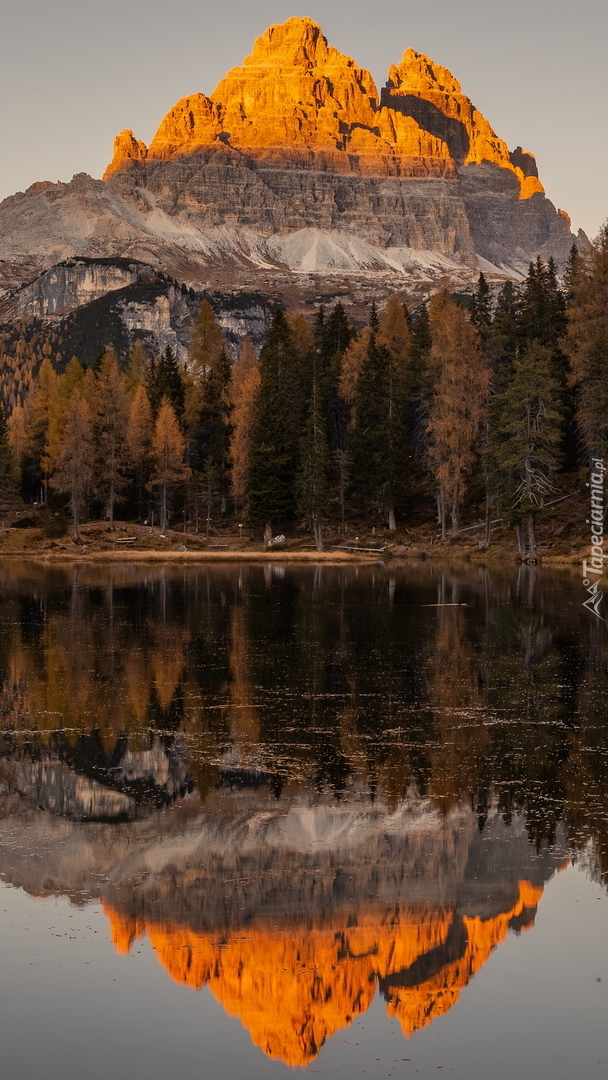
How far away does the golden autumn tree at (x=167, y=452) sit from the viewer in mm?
98938

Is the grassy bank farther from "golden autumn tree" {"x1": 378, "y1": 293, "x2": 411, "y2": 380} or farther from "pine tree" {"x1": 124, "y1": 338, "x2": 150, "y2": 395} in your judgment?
A: "pine tree" {"x1": 124, "y1": 338, "x2": 150, "y2": 395}

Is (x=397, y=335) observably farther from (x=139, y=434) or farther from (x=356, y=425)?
(x=139, y=434)

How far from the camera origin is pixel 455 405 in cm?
8456

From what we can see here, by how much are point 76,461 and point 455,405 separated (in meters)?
32.6

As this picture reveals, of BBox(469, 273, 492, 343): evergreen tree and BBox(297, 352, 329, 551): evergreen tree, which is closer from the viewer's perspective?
BBox(297, 352, 329, 551): evergreen tree

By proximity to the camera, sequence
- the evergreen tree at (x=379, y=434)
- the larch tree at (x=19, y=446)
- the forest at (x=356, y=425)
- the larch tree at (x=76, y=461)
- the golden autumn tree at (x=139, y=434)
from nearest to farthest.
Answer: the forest at (x=356, y=425) < the evergreen tree at (x=379, y=434) < the larch tree at (x=76, y=461) < the golden autumn tree at (x=139, y=434) < the larch tree at (x=19, y=446)

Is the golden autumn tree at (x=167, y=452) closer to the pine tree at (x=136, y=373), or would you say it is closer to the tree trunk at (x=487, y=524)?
the pine tree at (x=136, y=373)

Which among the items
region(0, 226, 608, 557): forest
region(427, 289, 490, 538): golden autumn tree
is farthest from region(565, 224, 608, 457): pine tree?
region(427, 289, 490, 538): golden autumn tree

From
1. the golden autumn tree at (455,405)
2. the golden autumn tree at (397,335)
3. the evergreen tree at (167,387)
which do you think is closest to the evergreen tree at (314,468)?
the golden autumn tree at (455,405)

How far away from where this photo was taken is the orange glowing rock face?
1073 centimetres

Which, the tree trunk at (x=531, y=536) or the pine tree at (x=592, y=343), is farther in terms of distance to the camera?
the tree trunk at (x=531, y=536)

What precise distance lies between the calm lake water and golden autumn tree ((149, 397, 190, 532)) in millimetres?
69094

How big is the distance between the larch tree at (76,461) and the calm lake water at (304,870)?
67800 mm

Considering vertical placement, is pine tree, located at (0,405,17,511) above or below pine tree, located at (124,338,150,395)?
below
